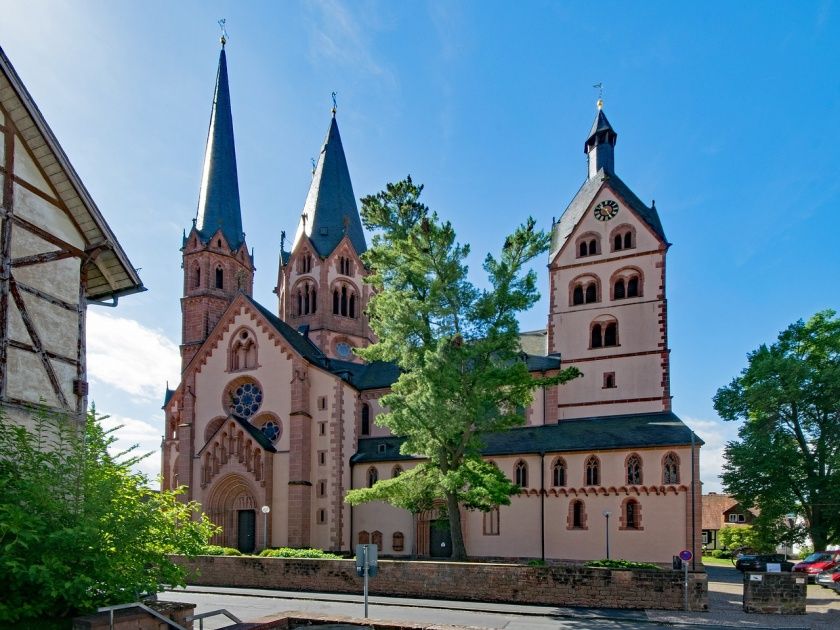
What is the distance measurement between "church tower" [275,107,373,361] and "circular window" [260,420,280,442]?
28.2 ft

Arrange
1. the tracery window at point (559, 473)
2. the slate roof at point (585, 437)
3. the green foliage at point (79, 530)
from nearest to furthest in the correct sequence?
the green foliage at point (79, 530) < the slate roof at point (585, 437) < the tracery window at point (559, 473)

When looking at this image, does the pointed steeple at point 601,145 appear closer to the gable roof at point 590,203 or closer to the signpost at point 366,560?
the gable roof at point 590,203

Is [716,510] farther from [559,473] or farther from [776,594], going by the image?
[776,594]

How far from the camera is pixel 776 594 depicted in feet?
65.9

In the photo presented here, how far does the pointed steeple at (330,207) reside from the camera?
49.9m

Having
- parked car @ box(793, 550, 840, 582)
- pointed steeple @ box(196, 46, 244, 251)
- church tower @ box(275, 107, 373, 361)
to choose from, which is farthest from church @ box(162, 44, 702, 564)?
pointed steeple @ box(196, 46, 244, 251)

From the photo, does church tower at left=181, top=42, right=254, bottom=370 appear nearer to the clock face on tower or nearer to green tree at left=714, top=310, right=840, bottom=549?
the clock face on tower

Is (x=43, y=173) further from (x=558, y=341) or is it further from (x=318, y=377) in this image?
(x=558, y=341)

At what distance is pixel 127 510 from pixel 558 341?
3081 cm

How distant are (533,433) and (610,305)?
310 inches

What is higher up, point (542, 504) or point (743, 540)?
point (542, 504)

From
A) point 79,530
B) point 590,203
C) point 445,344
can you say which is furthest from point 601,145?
point 79,530

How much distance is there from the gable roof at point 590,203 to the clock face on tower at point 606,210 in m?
0.55

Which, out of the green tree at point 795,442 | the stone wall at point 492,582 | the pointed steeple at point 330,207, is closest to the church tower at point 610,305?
the green tree at point 795,442
